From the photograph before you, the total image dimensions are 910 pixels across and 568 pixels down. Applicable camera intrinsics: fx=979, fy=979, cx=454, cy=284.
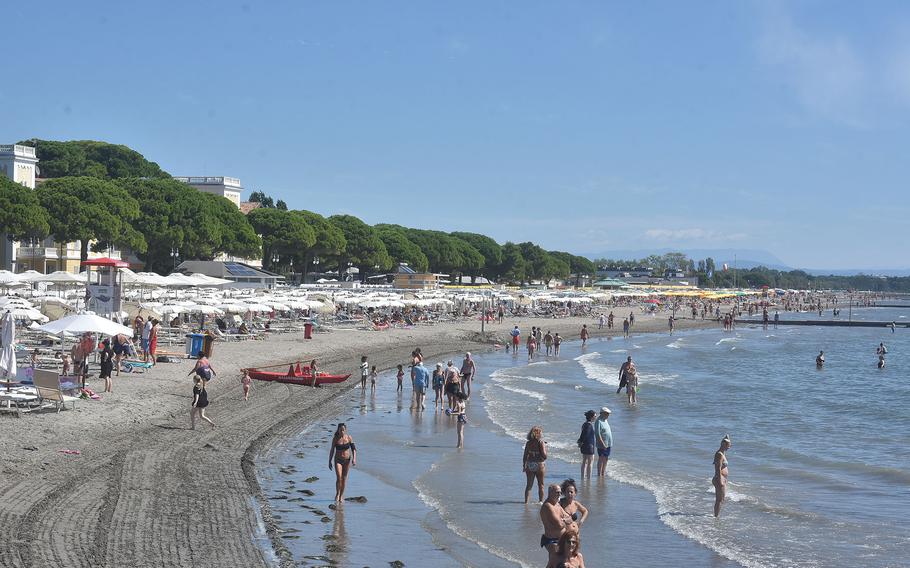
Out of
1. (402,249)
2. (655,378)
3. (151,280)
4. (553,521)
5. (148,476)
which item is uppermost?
(402,249)

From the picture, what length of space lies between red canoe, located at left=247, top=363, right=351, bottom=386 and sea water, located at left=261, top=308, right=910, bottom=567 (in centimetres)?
168

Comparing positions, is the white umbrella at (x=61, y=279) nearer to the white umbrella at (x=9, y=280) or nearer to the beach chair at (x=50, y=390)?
the white umbrella at (x=9, y=280)

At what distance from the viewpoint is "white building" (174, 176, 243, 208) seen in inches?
3629

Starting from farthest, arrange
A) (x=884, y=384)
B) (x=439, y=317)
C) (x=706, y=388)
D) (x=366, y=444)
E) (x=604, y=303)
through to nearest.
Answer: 1. (x=604, y=303)
2. (x=439, y=317)
3. (x=884, y=384)
4. (x=706, y=388)
5. (x=366, y=444)

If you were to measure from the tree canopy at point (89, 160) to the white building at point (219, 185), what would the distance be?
21.4 ft

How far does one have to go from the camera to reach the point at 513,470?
1712cm

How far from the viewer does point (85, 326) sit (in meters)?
20.8

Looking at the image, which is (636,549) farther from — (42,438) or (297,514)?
(42,438)

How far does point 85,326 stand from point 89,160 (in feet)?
259

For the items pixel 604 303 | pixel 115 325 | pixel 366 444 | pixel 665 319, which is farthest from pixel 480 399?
pixel 604 303

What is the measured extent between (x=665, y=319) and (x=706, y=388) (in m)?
56.3

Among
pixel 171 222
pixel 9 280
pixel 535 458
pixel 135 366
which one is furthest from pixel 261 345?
pixel 171 222

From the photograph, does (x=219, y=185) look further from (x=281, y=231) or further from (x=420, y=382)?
(x=420, y=382)

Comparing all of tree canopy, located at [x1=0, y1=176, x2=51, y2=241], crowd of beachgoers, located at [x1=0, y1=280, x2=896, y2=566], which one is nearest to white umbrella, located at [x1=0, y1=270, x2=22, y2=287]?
crowd of beachgoers, located at [x1=0, y1=280, x2=896, y2=566]
